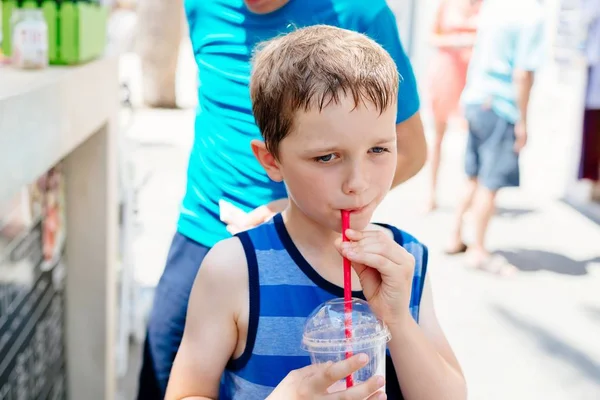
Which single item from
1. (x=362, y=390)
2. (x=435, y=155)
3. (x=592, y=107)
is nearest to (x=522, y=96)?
(x=435, y=155)

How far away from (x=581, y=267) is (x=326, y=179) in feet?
15.2

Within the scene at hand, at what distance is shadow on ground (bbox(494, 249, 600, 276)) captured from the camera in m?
5.37

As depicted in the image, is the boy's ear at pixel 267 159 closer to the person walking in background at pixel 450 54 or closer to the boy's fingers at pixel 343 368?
the boy's fingers at pixel 343 368

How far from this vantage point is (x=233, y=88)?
76.1 inches

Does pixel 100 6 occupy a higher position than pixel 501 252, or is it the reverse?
pixel 100 6

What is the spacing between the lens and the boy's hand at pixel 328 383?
1.09 meters

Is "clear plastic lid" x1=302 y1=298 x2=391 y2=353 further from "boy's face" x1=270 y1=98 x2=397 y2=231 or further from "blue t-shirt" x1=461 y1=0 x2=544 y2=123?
"blue t-shirt" x1=461 y1=0 x2=544 y2=123

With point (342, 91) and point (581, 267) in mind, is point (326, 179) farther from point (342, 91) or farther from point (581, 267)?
point (581, 267)

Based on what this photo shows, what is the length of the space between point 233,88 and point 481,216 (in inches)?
139

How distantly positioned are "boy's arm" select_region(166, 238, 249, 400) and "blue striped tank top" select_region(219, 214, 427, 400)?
0.08 feet

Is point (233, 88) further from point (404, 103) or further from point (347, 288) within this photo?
point (347, 288)

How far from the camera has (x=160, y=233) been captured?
18.7 ft

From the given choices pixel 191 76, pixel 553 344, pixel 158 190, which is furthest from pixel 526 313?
pixel 191 76


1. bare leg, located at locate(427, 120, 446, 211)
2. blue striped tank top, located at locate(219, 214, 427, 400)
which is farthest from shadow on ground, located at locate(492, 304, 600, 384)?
blue striped tank top, located at locate(219, 214, 427, 400)
